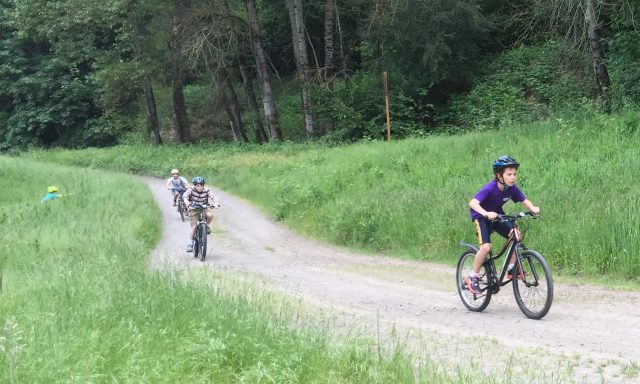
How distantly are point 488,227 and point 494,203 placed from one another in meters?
0.36

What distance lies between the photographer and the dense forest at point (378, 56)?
2267 cm

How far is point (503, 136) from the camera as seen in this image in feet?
59.4

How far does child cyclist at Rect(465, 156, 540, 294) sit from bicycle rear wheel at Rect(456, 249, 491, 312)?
120mm

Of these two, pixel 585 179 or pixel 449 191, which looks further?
pixel 449 191

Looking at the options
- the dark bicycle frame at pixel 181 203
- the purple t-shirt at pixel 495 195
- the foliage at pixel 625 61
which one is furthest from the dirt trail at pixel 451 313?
the foliage at pixel 625 61

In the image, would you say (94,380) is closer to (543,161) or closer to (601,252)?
(601,252)

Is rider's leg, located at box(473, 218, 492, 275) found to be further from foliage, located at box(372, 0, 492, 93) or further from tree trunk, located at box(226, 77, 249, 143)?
tree trunk, located at box(226, 77, 249, 143)

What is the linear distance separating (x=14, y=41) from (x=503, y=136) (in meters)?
55.7

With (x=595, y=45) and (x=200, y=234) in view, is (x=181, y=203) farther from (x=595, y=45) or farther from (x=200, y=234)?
(x=595, y=45)

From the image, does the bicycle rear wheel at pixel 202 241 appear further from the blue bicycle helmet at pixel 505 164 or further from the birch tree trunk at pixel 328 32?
the birch tree trunk at pixel 328 32

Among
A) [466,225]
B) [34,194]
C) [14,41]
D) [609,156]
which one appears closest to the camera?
[466,225]

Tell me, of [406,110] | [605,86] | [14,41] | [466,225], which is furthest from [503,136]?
[14,41]

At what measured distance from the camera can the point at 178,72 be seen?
39.5 meters

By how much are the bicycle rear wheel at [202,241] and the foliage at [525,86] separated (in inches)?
551
